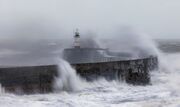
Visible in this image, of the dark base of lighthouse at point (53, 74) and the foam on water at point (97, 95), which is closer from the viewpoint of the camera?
the foam on water at point (97, 95)

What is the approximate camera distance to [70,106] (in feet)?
56.7

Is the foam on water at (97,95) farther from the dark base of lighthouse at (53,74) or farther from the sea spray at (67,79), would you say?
the dark base of lighthouse at (53,74)

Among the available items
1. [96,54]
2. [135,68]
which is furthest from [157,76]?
[96,54]

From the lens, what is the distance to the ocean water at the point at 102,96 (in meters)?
17.6

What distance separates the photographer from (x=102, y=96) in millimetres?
19938

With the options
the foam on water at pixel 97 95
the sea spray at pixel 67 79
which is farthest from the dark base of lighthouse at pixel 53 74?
the foam on water at pixel 97 95

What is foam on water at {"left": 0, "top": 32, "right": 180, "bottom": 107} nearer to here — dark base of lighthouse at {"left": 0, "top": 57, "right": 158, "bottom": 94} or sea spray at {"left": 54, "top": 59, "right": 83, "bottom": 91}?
sea spray at {"left": 54, "top": 59, "right": 83, "bottom": 91}

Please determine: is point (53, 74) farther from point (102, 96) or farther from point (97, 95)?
point (102, 96)

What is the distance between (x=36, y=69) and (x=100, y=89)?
3426mm

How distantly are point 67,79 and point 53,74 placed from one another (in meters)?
0.90

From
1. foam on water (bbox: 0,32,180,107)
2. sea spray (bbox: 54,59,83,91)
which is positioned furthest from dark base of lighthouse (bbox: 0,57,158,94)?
foam on water (bbox: 0,32,180,107)

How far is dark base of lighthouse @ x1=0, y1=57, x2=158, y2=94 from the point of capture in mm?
19884

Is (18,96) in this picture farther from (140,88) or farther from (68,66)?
(140,88)

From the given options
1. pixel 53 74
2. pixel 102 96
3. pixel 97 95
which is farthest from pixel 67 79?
pixel 102 96
